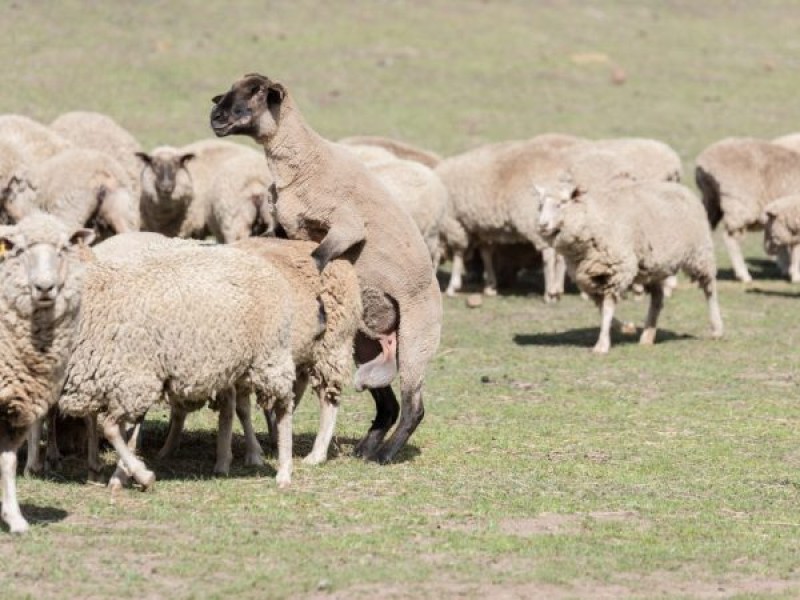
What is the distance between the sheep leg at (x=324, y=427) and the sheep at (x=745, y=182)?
11772mm

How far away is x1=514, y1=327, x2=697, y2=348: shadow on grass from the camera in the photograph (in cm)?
1585

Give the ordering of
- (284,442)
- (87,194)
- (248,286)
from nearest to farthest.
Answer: (248,286), (284,442), (87,194)

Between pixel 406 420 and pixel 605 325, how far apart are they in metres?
5.62

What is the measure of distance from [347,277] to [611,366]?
519 centimetres

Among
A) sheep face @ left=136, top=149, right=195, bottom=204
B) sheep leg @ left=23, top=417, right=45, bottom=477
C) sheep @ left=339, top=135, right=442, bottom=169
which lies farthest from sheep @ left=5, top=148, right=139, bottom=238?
sheep @ left=339, top=135, right=442, bottom=169

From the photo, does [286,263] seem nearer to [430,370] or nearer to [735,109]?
[430,370]

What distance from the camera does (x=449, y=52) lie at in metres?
35.5

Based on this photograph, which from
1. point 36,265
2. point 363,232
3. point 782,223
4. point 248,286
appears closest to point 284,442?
point 248,286

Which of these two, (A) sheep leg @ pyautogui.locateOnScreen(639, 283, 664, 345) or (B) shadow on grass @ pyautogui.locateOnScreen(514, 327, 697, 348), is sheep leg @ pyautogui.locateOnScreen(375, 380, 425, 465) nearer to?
(B) shadow on grass @ pyautogui.locateOnScreen(514, 327, 697, 348)

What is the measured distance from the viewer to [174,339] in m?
8.45

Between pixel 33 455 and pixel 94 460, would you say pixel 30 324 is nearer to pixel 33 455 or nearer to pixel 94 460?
pixel 94 460

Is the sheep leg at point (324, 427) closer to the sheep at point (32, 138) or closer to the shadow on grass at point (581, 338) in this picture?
the shadow on grass at point (581, 338)

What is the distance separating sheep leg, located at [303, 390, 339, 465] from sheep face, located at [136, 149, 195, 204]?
284 inches

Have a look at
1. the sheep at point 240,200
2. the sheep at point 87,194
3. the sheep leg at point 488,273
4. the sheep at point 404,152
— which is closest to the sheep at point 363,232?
the sheep at point 87,194
